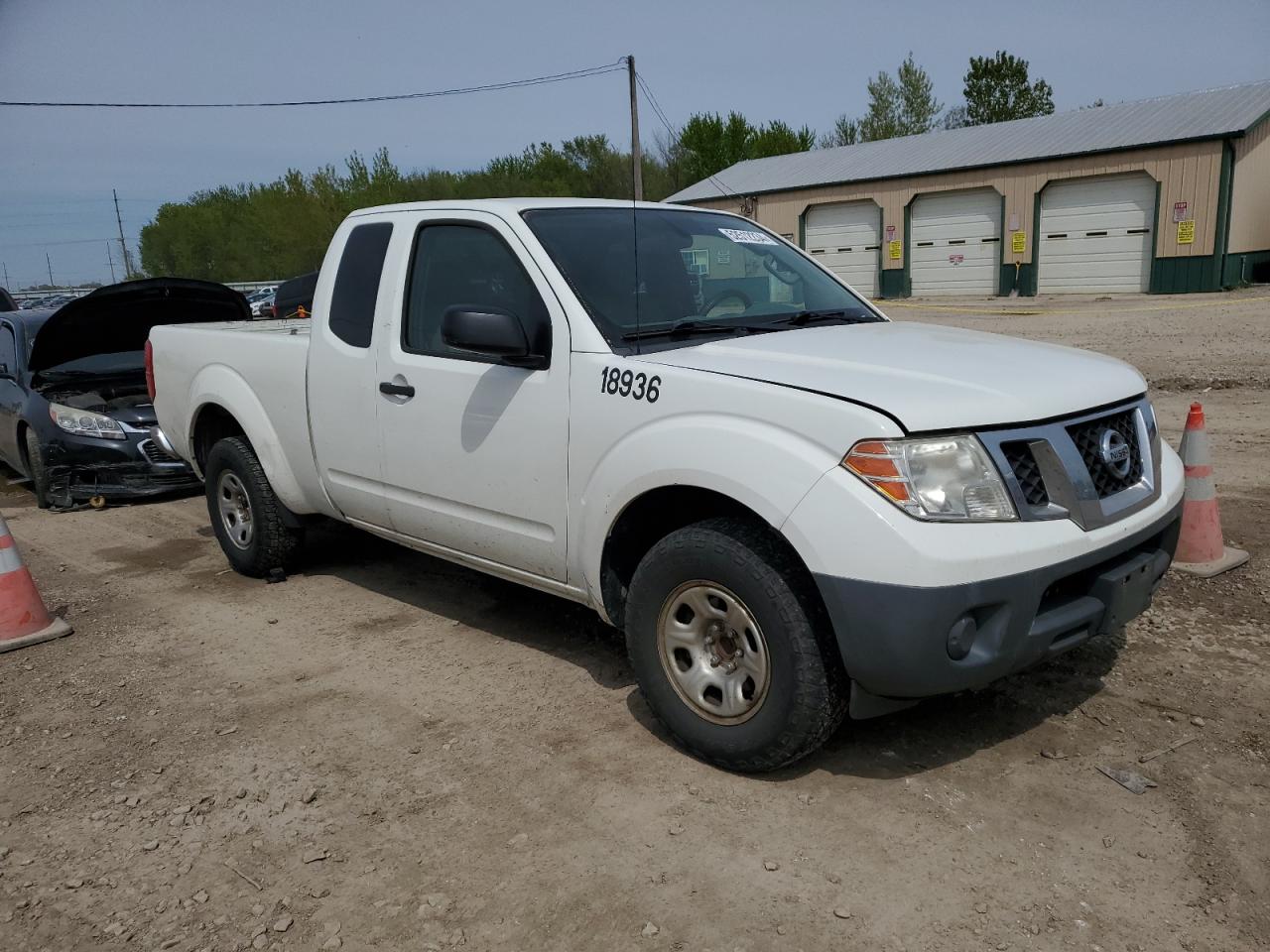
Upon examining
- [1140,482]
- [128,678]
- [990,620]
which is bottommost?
[128,678]

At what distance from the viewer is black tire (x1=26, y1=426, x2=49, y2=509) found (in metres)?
8.22

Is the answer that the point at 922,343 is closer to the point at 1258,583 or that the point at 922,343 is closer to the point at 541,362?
the point at 541,362

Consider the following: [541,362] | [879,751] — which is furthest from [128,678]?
[879,751]

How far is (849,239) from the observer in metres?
34.0

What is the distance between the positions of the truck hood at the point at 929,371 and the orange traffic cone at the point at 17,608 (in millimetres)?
3527

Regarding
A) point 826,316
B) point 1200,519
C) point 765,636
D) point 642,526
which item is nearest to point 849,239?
point 1200,519

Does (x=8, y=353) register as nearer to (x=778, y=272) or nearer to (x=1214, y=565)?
(x=778, y=272)

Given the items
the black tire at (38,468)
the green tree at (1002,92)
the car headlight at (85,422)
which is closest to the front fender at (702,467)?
the car headlight at (85,422)

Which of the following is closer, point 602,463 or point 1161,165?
point 602,463

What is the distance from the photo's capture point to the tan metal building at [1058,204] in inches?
1016

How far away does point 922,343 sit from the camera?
370 cm

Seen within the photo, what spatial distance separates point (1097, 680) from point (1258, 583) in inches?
59.0

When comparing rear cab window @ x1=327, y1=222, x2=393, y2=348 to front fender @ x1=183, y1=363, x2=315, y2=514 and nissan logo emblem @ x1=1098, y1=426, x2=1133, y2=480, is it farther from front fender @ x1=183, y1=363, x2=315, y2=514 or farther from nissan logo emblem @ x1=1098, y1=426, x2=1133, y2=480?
nissan logo emblem @ x1=1098, y1=426, x2=1133, y2=480

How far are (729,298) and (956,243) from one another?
2914 cm
